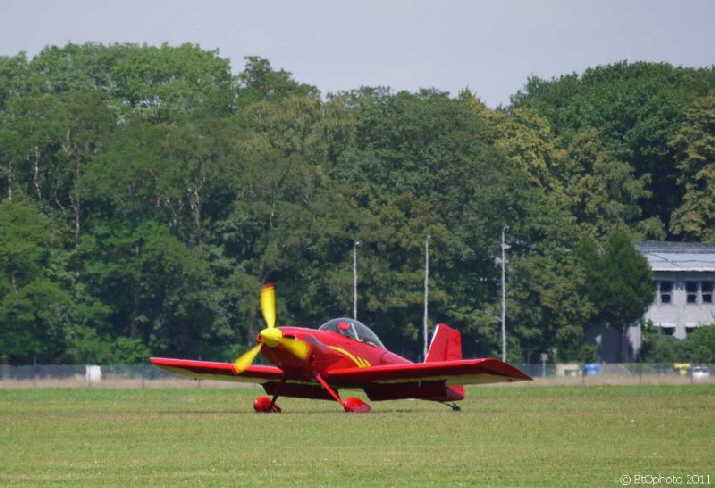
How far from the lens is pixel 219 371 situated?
33625 mm

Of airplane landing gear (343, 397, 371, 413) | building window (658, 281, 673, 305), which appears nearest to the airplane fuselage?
airplane landing gear (343, 397, 371, 413)

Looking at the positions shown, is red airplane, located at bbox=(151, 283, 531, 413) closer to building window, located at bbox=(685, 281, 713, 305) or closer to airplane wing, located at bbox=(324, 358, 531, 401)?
airplane wing, located at bbox=(324, 358, 531, 401)

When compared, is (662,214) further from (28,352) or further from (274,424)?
(274,424)

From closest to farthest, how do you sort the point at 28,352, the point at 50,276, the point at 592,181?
the point at 28,352
the point at 50,276
the point at 592,181

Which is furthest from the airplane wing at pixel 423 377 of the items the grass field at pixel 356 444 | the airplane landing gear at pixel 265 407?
the airplane landing gear at pixel 265 407

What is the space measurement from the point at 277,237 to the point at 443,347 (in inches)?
1605

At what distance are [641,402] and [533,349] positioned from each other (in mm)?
38679

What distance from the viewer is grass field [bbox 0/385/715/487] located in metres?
19.6

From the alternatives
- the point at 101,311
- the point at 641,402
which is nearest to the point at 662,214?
the point at 101,311

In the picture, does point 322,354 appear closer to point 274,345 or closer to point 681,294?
point 274,345

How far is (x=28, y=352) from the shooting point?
226ft

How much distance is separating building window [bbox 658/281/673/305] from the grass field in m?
51.1

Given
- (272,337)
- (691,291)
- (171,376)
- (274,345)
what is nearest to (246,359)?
(274,345)

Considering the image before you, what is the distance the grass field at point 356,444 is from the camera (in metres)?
19.6
